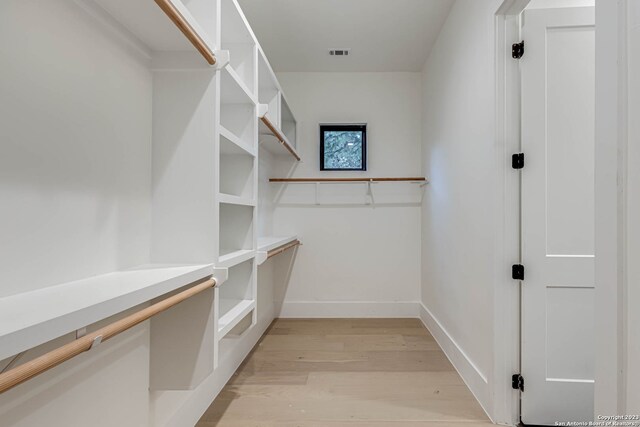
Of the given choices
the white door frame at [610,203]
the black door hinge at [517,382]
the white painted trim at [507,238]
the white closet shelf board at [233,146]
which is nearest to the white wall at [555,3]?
the white painted trim at [507,238]

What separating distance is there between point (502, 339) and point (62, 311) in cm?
177

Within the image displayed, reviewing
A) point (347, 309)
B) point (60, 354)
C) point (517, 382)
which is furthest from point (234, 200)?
point (347, 309)

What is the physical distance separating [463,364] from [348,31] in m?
2.54

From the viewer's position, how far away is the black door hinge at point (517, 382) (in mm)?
1621

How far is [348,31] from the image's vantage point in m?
2.63

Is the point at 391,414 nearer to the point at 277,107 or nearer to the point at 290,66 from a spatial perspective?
the point at 277,107

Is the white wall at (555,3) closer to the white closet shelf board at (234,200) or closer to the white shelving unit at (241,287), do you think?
the white closet shelf board at (234,200)

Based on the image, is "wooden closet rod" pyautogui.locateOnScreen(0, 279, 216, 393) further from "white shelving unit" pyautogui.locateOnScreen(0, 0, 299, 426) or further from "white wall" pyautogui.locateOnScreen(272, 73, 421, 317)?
Result: "white wall" pyautogui.locateOnScreen(272, 73, 421, 317)

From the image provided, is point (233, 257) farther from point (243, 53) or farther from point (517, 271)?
point (517, 271)

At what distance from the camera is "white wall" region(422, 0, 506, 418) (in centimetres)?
175

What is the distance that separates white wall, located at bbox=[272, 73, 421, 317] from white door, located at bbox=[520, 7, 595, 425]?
1.74 meters

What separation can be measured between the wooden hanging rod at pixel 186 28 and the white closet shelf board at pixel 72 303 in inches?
28.7

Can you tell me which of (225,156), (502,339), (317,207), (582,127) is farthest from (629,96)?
(317,207)

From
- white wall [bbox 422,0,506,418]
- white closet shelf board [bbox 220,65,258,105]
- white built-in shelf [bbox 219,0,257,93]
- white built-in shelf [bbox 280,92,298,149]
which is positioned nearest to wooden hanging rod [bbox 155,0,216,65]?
white closet shelf board [bbox 220,65,258,105]
